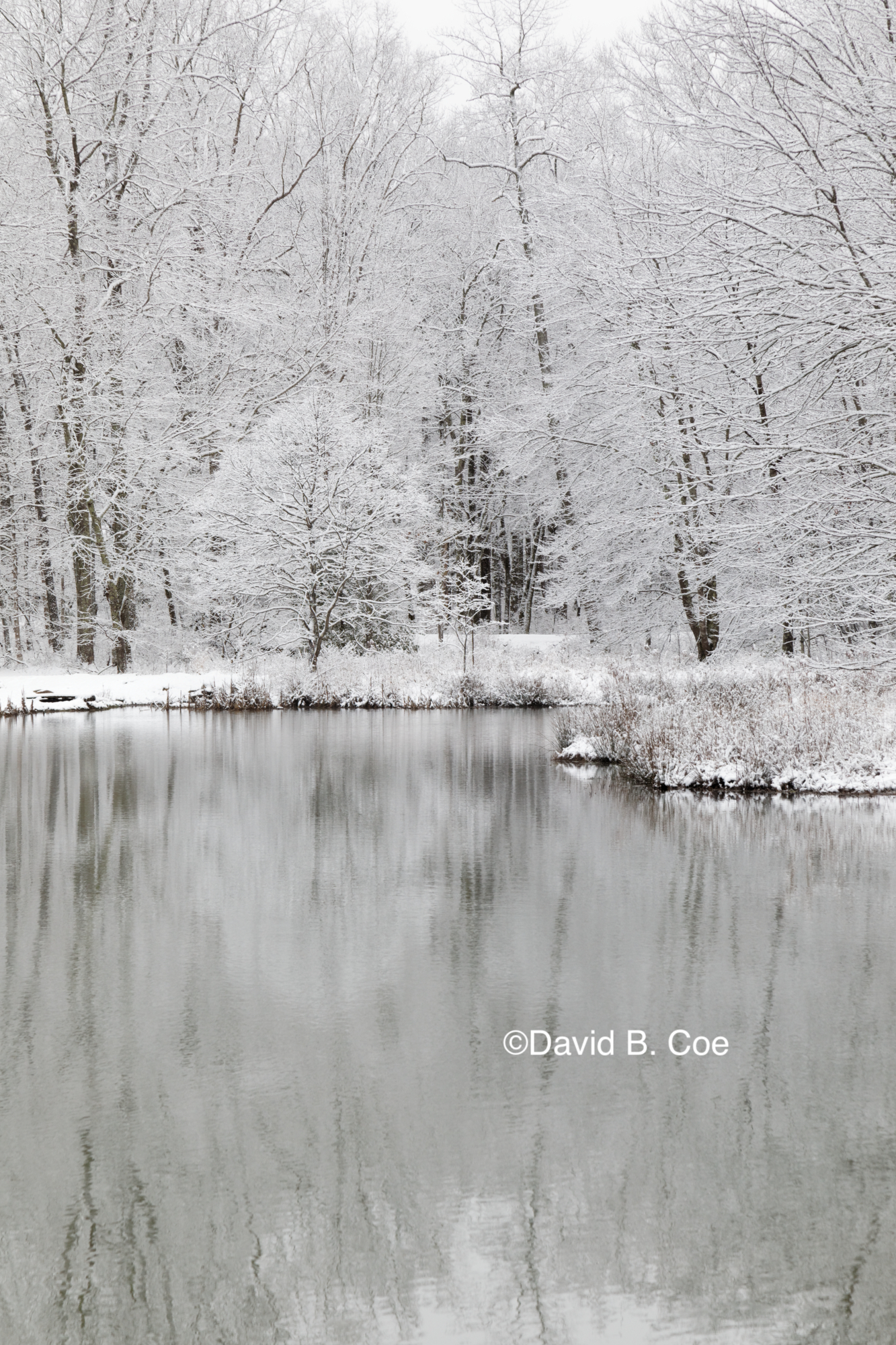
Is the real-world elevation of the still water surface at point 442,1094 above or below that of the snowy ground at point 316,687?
below

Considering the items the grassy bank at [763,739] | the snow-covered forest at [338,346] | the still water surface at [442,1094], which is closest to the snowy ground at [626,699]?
the grassy bank at [763,739]

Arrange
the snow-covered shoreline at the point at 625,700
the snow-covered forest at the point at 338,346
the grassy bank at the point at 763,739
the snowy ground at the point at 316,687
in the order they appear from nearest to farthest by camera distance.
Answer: the grassy bank at the point at 763,739 → the snow-covered shoreline at the point at 625,700 → the snow-covered forest at the point at 338,346 → the snowy ground at the point at 316,687

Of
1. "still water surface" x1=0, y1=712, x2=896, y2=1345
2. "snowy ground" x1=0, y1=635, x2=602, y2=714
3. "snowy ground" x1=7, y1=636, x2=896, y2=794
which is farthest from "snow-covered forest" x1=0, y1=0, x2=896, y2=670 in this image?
"still water surface" x1=0, y1=712, x2=896, y2=1345

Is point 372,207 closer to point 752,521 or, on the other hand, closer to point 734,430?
point 734,430

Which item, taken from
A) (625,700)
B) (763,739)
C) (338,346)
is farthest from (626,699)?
(338,346)

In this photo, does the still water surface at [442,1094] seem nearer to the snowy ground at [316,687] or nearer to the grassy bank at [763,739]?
the grassy bank at [763,739]

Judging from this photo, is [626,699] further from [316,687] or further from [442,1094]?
[442,1094]

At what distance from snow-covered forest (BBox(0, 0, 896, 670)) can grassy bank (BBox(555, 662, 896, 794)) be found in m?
1.02

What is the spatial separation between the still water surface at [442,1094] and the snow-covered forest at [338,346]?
7.07 meters

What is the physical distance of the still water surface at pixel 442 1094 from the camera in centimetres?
315

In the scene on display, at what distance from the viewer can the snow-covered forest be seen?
22500mm

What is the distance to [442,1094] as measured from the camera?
4383 mm

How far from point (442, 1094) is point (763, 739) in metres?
9.27

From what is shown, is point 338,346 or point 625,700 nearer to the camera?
point 625,700
